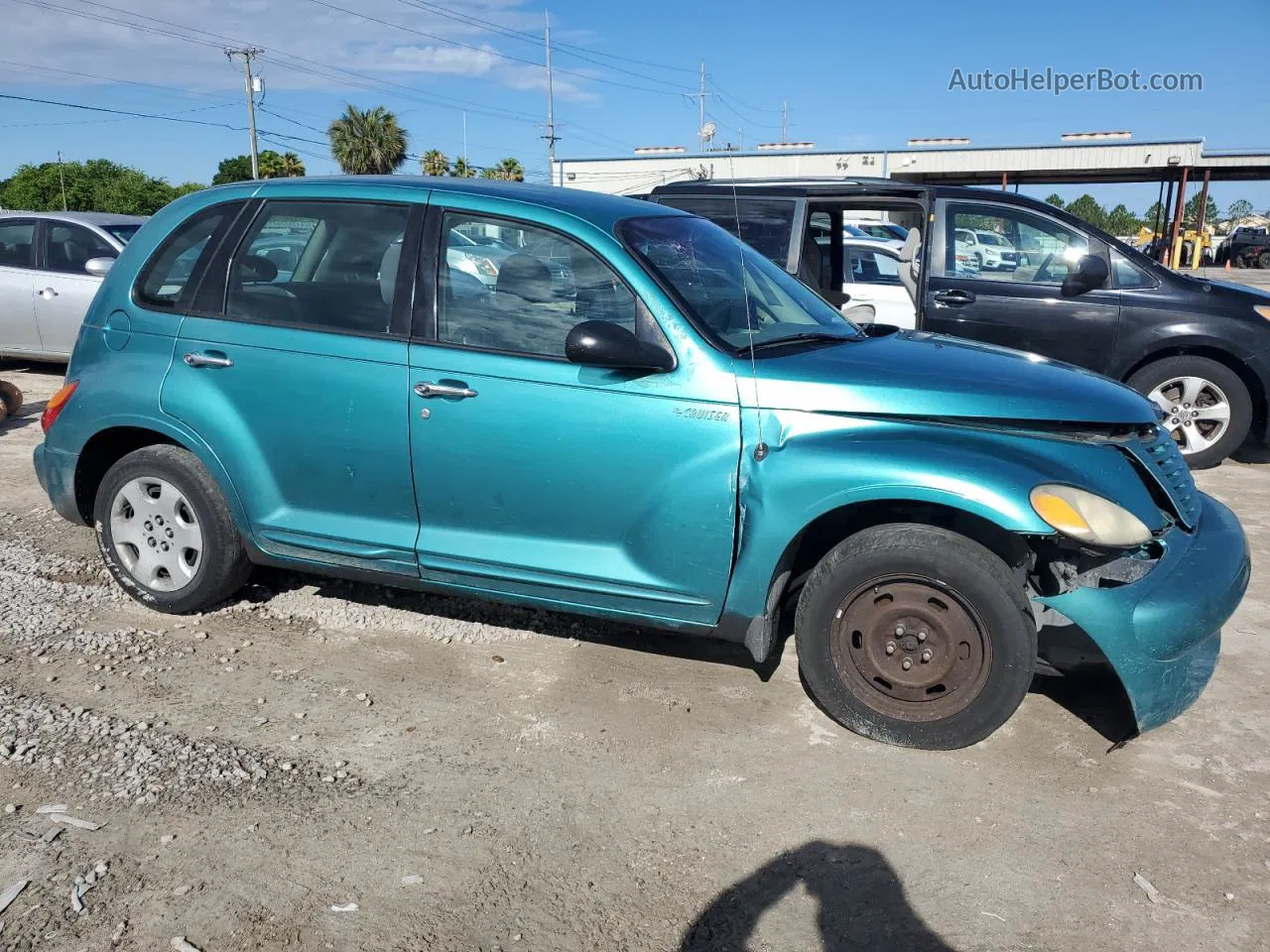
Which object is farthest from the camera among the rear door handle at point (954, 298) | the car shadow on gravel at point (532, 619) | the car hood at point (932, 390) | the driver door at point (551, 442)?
the rear door handle at point (954, 298)

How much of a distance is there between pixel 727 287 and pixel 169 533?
2.60 meters

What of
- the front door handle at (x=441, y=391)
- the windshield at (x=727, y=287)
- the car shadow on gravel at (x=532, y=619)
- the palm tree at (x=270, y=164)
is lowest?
the car shadow on gravel at (x=532, y=619)

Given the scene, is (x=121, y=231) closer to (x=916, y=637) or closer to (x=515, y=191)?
(x=515, y=191)

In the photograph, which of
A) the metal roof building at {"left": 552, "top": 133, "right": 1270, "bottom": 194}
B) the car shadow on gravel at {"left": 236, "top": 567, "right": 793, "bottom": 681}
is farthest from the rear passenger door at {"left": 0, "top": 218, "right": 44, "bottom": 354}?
the metal roof building at {"left": 552, "top": 133, "right": 1270, "bottom": 194}

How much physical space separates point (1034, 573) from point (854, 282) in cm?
587

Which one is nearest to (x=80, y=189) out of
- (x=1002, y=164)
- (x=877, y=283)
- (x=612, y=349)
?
(x=1002, y=164)

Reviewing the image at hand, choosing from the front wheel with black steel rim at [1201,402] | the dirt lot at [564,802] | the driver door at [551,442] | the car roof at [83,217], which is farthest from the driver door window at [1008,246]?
the car roof at [83,217]

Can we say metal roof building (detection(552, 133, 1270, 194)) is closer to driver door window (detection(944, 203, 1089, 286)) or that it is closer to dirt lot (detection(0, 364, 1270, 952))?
driver door window (detection(944, 203, 1089, 286))

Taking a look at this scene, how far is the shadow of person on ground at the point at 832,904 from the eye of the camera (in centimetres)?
261

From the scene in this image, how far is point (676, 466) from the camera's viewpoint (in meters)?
3.61

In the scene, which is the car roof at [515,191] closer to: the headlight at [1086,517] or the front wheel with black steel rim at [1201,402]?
the headlight at [1086,517]

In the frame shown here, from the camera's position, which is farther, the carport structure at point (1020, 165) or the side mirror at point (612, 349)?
the carport structure at point (1020, 165)

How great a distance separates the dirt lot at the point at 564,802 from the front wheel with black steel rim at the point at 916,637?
140mm

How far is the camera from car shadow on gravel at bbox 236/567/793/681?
4.35 metres
